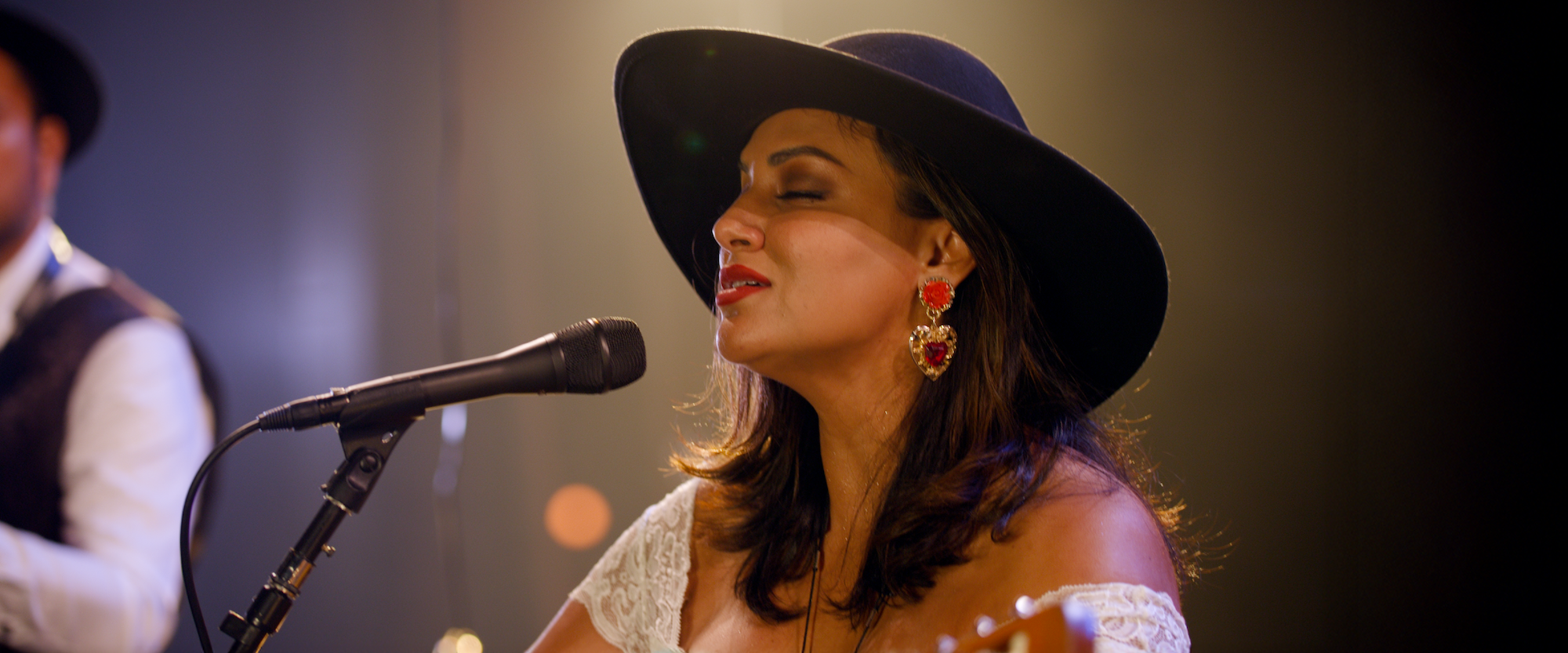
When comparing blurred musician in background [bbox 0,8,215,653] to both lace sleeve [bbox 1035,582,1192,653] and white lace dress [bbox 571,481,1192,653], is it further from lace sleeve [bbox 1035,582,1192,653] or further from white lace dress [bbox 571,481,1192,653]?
lace sleeve [bbox 1035,582,1192,653]

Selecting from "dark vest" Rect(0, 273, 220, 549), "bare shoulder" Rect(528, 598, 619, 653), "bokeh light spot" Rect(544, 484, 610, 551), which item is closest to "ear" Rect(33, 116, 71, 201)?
"dark vest" Rect(0, 273, 220, 549)

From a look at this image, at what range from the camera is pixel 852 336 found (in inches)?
56.6

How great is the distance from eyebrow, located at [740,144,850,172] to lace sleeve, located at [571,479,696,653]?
0.73 metres

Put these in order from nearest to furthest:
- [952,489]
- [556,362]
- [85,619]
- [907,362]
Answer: [556,362]
[952,489]
[907,362]
[85,619]

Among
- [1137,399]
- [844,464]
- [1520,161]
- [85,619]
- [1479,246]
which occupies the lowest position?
[85,619]

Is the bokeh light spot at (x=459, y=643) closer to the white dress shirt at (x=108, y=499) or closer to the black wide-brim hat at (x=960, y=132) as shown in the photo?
the white dress shirt at (x=108, y=499)

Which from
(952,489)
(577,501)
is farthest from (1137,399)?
(577,501)

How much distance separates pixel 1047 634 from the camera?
0.53 m

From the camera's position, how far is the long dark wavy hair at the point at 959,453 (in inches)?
52.4

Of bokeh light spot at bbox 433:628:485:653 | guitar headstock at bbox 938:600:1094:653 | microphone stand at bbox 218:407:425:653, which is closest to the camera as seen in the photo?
guitar headstock at bbox 938:600:1094:653

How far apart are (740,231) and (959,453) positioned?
501 mm

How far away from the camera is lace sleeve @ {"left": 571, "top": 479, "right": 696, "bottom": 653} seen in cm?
164

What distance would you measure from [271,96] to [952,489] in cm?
212

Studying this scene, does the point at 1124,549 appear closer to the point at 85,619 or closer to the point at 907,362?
the point at 907,362
